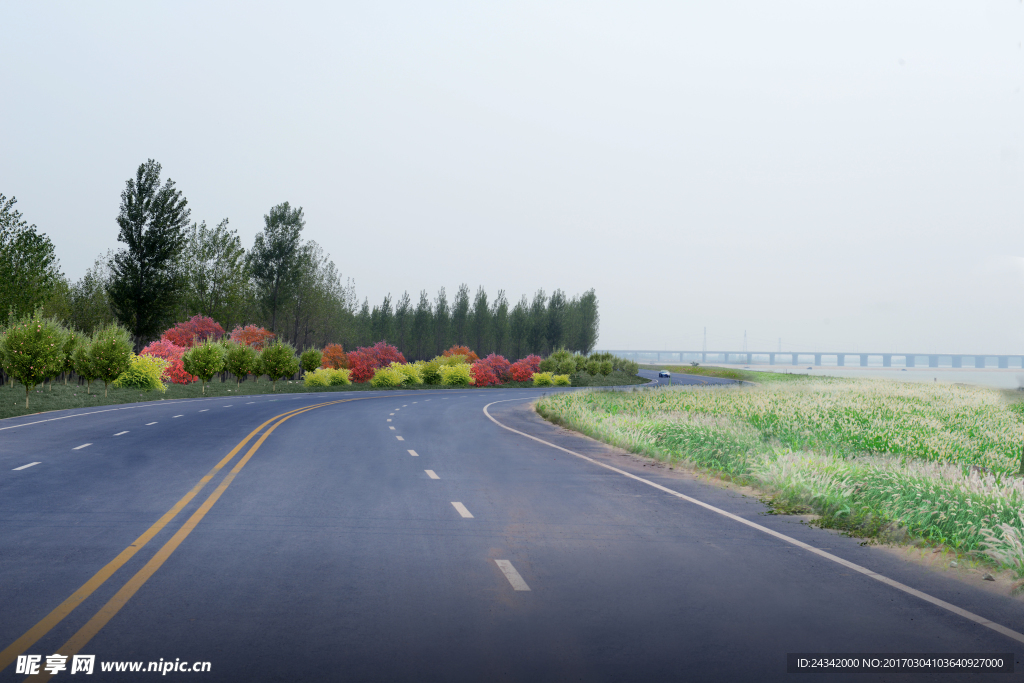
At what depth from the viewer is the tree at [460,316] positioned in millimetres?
119312

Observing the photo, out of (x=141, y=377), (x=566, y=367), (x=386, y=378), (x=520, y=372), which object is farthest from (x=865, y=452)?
(x=566, y=367)

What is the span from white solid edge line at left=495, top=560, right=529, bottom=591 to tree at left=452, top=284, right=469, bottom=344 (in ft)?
364

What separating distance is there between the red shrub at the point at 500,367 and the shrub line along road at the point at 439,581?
2327 inches

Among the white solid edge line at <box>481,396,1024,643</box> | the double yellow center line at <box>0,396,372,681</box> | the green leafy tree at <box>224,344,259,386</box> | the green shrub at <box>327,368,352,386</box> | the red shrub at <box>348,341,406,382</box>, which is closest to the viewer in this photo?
the double yellow center line at <box>0,396,372,681</box>

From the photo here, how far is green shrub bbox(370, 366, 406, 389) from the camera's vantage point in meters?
66.1

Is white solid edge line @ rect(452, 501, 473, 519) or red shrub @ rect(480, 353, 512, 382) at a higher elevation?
red shrub @ rect(480, 353, 512, 382)

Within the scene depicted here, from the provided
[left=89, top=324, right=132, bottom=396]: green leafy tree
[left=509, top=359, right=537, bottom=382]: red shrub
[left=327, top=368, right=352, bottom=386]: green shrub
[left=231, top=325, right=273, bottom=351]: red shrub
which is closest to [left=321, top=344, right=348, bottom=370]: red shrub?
[left=327, top=368, right=352, bottom=386]: green shrub

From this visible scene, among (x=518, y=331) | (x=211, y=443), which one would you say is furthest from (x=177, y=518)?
(x=518, y=331)

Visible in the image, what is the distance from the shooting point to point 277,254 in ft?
260


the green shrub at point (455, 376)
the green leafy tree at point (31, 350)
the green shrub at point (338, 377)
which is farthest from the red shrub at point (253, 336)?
the green leafy tree at point (31, 350)

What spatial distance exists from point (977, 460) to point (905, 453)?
47.5 inches

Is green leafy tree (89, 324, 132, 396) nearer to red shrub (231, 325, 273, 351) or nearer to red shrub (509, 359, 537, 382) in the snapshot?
red shrub (231, 325, 273, 351)

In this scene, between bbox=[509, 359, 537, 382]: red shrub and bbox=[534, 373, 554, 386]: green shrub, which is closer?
bbox=[534, 373, 554, 386]: green shrub

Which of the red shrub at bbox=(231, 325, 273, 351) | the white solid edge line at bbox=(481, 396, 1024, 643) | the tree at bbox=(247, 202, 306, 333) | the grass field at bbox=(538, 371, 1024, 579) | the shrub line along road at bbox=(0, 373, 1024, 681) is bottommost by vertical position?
the white solid edge line at bbox=(481, 396, 1024, 643)
